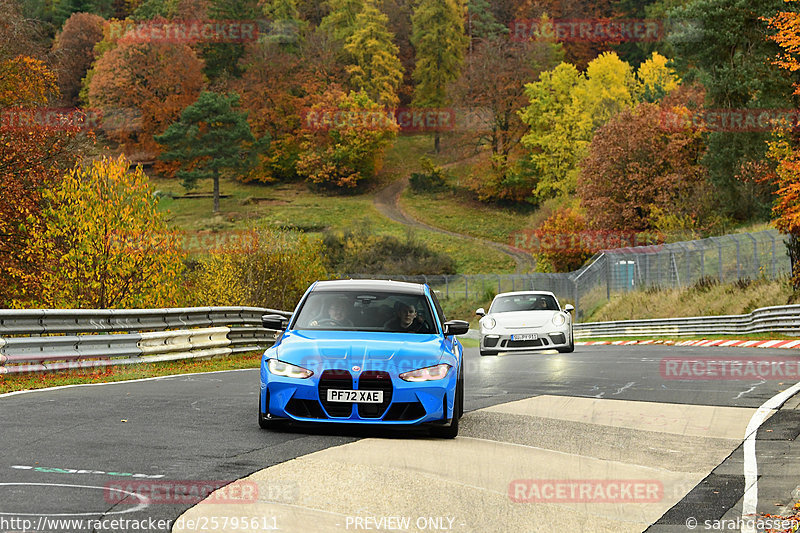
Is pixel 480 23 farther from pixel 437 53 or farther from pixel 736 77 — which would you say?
pixel 736 77

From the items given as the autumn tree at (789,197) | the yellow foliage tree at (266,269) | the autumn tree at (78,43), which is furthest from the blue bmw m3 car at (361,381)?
the autumn tree at (78,43)

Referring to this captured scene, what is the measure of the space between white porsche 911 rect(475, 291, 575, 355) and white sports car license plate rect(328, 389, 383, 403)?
1396 centimetres

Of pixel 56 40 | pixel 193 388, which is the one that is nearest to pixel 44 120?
pixel 193 388

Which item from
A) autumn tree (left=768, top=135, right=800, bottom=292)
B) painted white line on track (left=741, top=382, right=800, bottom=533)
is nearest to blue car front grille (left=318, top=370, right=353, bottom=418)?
painted white line on track (left=741, top=382, right=800, bottom=533)

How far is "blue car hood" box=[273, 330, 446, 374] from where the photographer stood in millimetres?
9773

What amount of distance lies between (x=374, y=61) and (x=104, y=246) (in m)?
108

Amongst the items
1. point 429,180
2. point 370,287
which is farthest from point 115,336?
point 429,180

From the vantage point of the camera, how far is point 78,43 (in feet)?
509

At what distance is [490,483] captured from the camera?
310 inches

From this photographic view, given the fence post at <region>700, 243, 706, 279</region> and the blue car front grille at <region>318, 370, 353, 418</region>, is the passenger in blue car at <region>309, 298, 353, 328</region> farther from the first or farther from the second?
the fence post at <region>700, 243, 706, 279</region>

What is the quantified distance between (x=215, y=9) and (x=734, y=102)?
104390 millimetres

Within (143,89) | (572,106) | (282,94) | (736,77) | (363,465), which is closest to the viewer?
(363,465)

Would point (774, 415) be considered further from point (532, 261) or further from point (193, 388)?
point (532, 261)

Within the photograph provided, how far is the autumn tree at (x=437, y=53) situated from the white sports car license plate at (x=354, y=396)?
436 feet
